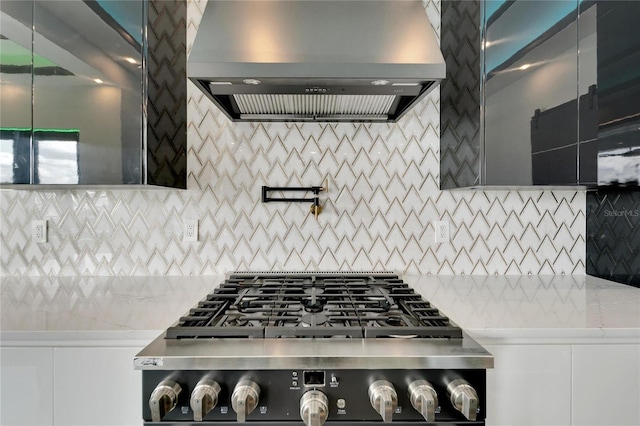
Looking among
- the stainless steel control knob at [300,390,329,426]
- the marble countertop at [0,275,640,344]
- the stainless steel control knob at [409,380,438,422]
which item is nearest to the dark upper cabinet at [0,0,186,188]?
the marble countertop at [0,275,640,344]

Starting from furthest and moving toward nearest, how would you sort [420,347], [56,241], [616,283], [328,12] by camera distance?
[56,241] → [616,283] → [328,12] → [420,347]

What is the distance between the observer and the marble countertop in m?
1.14

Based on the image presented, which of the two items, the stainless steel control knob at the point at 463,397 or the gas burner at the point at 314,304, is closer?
the stainless steel control knob at the point at 463,397

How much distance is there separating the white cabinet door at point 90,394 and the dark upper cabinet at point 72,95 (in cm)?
64

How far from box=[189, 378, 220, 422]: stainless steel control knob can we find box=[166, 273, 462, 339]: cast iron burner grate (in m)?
0.15

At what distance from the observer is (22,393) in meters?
1.13

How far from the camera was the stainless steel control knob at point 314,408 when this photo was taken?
35.3 inches

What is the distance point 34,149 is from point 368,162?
1.37 meters

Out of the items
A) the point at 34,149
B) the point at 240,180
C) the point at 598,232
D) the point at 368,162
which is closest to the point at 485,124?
the point at 368,162

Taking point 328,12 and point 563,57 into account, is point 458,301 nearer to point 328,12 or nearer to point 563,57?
point 563,57

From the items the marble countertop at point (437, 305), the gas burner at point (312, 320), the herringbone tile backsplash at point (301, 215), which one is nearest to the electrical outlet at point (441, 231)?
the herringbone tile backsplash at point (301, 215)

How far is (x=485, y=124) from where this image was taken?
1.48 metres

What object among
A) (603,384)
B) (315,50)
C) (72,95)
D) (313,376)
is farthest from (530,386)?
(72,95)

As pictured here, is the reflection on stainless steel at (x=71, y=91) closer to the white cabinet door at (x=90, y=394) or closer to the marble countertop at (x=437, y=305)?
the marble countertop at (x=437, y=305)
